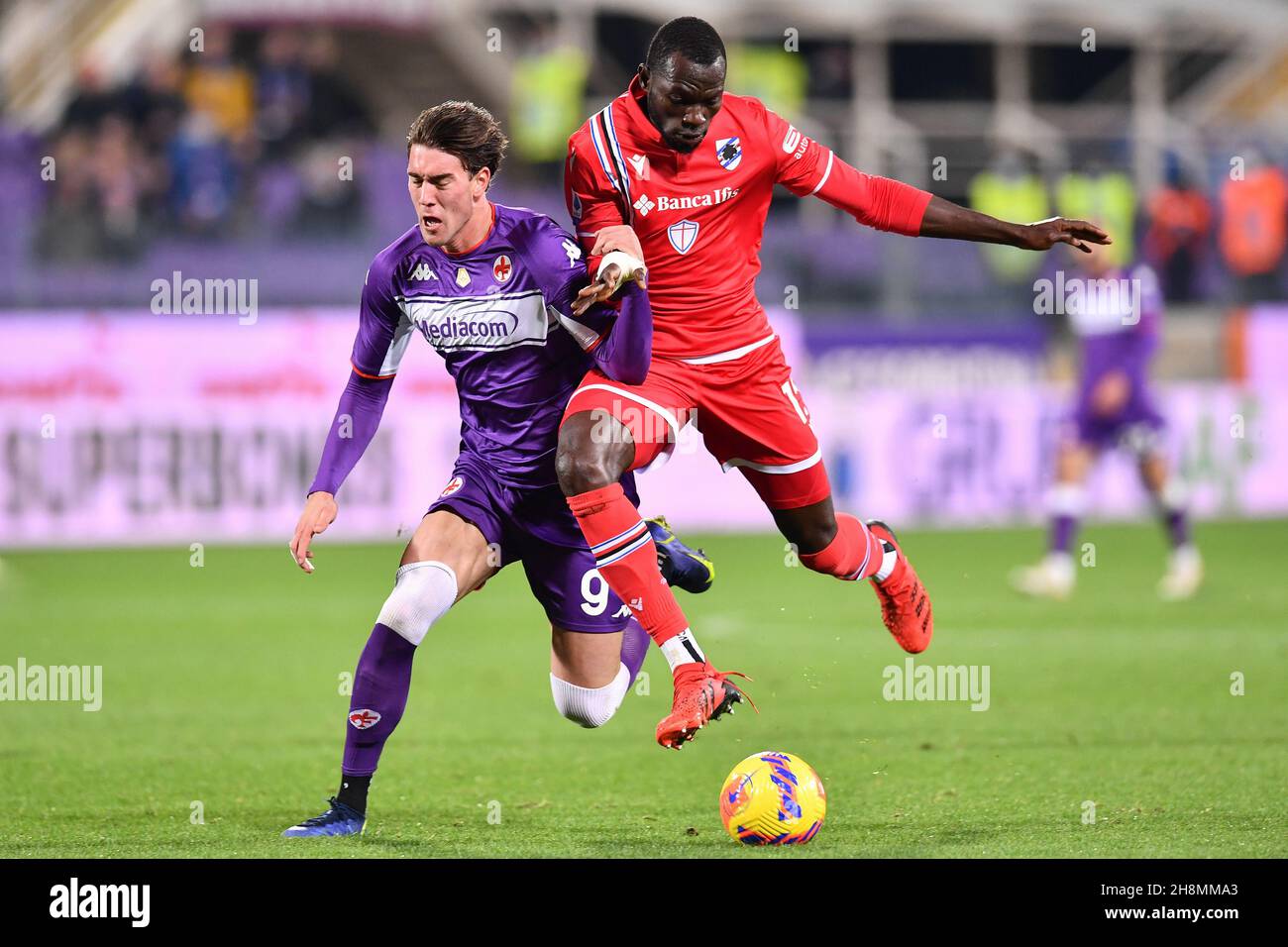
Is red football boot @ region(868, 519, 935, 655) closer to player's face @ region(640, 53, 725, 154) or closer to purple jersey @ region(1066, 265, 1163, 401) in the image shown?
player's face @ region(640, 53, 725, 154)

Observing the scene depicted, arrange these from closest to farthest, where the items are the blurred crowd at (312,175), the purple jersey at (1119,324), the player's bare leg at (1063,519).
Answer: the purple jersey at (1119,324) < the player's bare leg at (1063,519) < the blurred crowd at (312,175)

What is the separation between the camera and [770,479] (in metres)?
6.80

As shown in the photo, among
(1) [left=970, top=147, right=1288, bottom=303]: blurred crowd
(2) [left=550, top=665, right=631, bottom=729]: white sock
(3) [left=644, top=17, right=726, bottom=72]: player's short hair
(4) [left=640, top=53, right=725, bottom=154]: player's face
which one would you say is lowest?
(2) [left=550, top=665, right=631, bottom=729]: white sock

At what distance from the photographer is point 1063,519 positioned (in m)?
12.9

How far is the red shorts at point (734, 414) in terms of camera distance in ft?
20.2

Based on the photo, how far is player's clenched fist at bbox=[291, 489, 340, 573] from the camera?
19.8 ft

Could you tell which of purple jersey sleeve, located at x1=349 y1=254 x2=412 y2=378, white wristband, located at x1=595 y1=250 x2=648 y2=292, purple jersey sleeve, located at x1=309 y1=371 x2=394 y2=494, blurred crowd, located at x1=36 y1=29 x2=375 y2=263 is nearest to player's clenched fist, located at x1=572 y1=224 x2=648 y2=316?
white wristband, located at x1=595 y1=250 x2=648 y2=292

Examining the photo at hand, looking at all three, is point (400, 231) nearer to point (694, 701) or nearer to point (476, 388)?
point (476, 388)

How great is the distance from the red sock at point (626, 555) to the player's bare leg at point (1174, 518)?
7.57 metres

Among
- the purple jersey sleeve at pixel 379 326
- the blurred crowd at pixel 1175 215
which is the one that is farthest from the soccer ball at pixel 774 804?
the blurred crowd at pixel 1175 215

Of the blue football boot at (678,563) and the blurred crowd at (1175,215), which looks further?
the blurred crowd at (1175,215)

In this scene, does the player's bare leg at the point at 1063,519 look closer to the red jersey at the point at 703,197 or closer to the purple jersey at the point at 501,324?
the red jersey at the point at 703,197

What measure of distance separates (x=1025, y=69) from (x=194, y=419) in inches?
541

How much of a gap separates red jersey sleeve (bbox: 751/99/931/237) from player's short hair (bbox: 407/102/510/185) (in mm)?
982
